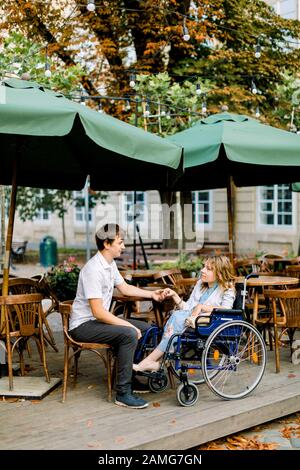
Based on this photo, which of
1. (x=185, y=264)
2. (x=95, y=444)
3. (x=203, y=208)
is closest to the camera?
(x=95, y=444)

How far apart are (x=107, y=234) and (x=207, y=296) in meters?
1.11

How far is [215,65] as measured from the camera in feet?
54.7

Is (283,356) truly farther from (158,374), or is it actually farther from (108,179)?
(108,179)

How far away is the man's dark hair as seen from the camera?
5562 millimetres

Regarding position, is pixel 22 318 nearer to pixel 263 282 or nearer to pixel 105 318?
pixel 105 318

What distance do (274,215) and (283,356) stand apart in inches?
622

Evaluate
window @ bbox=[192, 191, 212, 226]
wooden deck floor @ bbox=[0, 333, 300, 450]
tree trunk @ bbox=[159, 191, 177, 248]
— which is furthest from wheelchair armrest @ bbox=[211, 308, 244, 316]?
window @ bbox=[192, 191, 212, 226]

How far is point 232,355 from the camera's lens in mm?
5578

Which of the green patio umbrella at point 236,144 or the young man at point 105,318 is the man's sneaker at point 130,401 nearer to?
the young man at point 105,318

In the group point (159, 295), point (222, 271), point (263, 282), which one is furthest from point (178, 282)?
point (222, 271)

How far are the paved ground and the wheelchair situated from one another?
1.09 feet

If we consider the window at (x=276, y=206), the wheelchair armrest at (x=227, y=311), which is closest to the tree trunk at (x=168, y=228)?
the window at (x=276, y=206)
